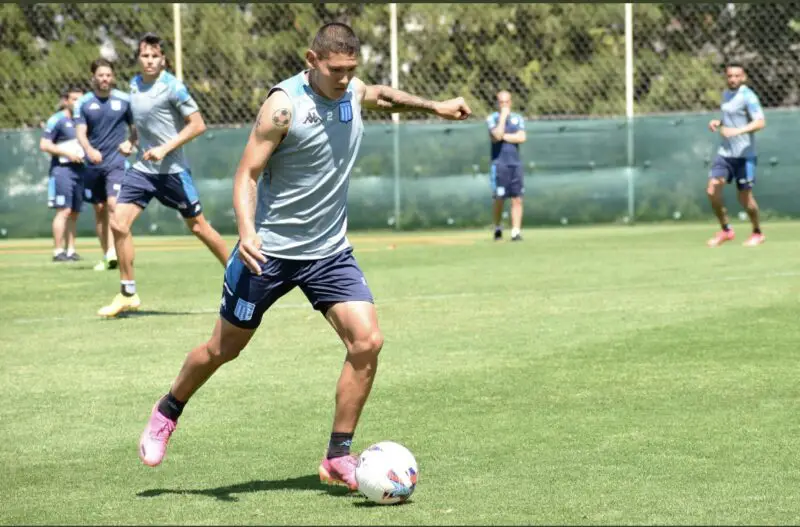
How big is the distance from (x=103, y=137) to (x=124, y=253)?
16.4 ft

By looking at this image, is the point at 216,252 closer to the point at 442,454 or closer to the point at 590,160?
the point at 442,454

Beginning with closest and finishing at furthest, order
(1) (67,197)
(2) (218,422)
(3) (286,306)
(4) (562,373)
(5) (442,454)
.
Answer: (5) (442,454), (2) (218,422), (4) (562,373), (3) (286,306), (1) (67,197)

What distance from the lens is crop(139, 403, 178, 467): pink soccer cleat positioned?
21.1 ft

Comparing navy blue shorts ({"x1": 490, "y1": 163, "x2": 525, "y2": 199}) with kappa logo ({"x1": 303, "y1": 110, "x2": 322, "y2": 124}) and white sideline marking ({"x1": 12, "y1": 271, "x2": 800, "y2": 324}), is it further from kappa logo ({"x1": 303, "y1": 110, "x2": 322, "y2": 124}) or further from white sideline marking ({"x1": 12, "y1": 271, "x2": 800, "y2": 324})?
kappa logo ({"x1": 303, "y1": 110, "x2": 322, "y2": 124})

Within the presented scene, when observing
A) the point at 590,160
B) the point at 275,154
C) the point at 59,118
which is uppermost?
the point at 275,154

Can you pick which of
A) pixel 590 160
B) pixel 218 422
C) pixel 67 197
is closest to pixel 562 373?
pixel 218 422

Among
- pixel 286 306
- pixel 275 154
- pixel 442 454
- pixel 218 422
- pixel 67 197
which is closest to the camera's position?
pixel 275 154

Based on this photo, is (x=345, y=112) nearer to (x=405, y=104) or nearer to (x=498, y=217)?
(x=405, y=104)

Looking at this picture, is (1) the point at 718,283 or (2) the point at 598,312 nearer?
(2) the point at 598,312

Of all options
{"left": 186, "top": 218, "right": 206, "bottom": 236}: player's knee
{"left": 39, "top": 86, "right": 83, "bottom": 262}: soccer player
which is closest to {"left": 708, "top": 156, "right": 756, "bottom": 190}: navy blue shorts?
{"left": 39, "top": 86, "right": 83, "bottom": 262}: soccer player

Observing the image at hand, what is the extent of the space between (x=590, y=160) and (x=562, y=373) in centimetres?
1650

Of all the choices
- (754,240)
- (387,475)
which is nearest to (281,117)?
(387,475)

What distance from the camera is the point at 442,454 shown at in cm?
685

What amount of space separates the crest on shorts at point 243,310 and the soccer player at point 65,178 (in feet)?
42.9
